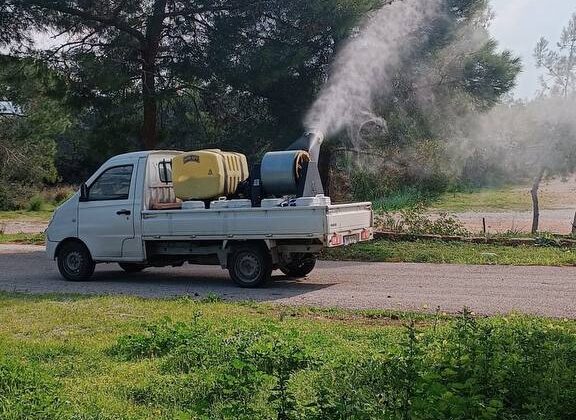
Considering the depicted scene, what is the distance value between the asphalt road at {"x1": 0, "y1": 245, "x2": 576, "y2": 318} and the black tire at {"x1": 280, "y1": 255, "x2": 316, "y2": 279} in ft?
0.53

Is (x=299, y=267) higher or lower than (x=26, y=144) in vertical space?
lower

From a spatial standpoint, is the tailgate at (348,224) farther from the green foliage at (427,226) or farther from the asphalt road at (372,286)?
the green foliage at (427,226)

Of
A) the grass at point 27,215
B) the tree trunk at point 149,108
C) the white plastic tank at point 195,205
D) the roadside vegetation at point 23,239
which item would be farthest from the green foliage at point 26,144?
the white plastic tank at point 195,205

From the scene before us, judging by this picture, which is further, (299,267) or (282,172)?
(299,267)

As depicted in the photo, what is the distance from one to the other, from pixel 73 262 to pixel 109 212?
132 cm

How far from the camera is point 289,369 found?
608 cm

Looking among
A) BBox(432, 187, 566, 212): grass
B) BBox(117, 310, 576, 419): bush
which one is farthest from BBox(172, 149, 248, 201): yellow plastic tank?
BBox(432, 187, 566, 212): grass

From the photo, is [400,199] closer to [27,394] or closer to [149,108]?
[149,108]

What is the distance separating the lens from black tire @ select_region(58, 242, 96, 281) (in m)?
13.2

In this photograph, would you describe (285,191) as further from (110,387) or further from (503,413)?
(503,413)

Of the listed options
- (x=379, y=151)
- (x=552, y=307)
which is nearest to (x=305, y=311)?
(x=552, y=307)

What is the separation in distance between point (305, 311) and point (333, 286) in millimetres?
2512

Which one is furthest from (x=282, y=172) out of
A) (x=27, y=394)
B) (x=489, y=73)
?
(x=489, y=73)

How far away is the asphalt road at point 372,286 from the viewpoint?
32.3ft
